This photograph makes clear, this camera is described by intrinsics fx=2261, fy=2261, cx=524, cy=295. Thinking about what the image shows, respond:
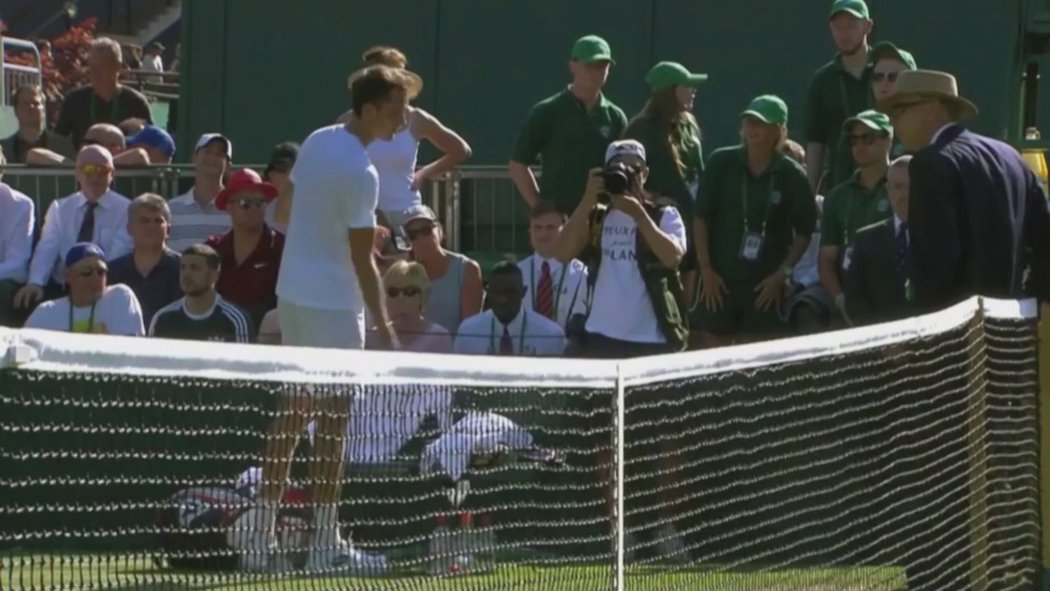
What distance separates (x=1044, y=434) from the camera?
873 centimetres

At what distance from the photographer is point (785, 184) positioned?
11.7m

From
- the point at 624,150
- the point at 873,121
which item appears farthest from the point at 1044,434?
the point at 873,121

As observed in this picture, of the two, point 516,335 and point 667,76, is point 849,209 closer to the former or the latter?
point 667,76

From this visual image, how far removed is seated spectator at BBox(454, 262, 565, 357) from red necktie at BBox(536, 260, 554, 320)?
1.24 feet

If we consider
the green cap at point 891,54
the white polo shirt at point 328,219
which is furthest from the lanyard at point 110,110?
the white polo shirt at point 328,219

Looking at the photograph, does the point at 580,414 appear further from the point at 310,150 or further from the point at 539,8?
the point at 539,8

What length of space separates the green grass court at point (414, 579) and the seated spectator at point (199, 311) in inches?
166

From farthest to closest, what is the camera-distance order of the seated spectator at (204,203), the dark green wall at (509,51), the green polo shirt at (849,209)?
the dark green wall at (509,51) → the seated spectator at (204,203) → the green polo shirt at (849,209)

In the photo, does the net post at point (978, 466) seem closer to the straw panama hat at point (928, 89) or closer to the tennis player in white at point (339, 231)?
the straw panama hat at point (928, 89)

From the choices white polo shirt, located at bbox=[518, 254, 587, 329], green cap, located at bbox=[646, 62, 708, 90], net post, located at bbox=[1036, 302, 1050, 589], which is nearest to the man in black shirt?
white polo shirt, located at bbox=[518, 254, 587, 329]

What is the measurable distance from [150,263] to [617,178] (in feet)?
9.58

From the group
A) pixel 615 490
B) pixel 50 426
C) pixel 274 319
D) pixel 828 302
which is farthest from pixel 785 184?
pixel 50 426

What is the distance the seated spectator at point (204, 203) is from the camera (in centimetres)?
1277

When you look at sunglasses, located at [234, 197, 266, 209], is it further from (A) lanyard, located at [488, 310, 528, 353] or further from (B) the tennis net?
(B) the tennis net
